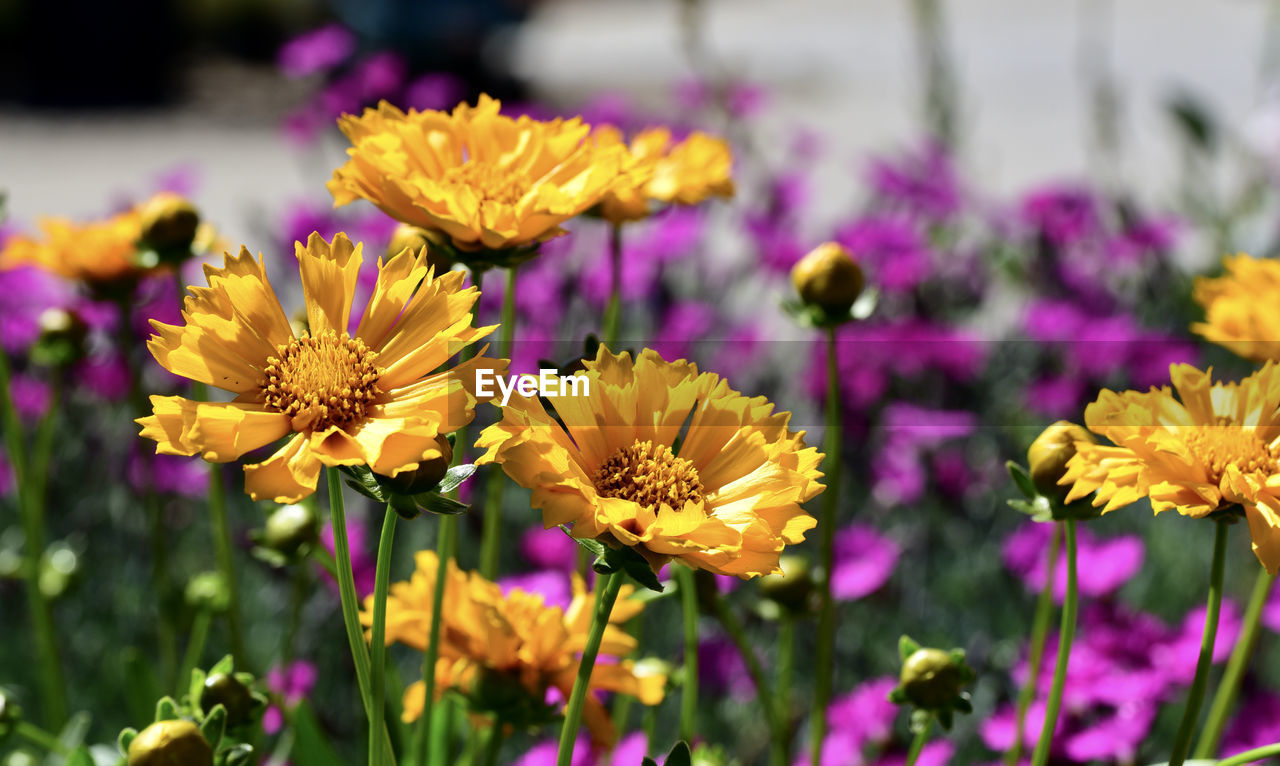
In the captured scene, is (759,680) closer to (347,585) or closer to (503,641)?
(503,641)

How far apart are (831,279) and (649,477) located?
23 centimetres

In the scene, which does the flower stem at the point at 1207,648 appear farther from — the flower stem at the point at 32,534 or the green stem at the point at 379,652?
the flower stem at the point at 32,534

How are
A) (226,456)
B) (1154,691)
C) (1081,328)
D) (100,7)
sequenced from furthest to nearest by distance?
(100,7)
(1081,328)
(1154,691)
(226,456)

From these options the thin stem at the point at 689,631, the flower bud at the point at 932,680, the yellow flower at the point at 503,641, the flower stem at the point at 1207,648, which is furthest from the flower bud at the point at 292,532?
the flower stem at the point at 1207,648

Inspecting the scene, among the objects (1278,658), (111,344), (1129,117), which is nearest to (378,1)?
(1129,117)

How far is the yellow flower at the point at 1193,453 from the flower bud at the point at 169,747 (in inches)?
13.0

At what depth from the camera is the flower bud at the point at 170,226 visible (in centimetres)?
67

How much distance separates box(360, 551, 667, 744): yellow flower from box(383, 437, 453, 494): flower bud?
0.15m

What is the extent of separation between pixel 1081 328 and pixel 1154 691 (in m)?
0.65

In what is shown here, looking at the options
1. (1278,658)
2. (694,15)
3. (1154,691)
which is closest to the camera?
(1154,691)

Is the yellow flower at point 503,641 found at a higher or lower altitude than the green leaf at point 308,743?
higher

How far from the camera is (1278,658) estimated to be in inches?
49.8

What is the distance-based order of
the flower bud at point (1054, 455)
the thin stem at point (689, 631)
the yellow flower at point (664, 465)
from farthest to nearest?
the thin stem at point (689, 631), the flower bud at point (1054, 455), the yellow flower at point (664, 465)

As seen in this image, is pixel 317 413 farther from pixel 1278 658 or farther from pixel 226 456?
pixel 1278 658
